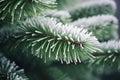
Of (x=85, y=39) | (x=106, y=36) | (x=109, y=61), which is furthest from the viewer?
(x=106, y=36)

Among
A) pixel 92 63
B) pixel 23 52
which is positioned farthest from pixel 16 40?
pixel 92 63

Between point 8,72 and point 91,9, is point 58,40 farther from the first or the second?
point 91,9

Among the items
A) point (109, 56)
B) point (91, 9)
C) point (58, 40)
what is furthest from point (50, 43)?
point (91, 9)

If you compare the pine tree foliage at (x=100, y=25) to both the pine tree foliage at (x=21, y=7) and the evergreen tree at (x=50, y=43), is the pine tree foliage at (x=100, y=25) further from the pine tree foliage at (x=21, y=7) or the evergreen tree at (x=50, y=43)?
the pine tree foliage at (x=21, y=7)

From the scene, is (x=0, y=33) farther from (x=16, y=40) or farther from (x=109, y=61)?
(x=109, y=61)

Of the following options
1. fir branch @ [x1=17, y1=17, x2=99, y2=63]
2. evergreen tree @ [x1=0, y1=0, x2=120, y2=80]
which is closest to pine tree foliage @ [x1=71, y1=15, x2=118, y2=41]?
evergreen tree @ [x1=0, y1=0, x2=120, y2=80]

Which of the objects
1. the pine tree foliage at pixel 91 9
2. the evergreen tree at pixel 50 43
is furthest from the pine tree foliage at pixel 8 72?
the pine tree foliage at pixel 91 9
